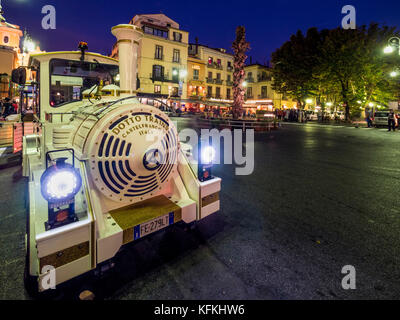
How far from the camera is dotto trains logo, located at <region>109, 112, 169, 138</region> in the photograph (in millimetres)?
2443

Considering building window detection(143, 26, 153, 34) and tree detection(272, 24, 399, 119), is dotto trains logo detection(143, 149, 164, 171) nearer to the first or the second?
tree detection(272, 24, 399, 119)

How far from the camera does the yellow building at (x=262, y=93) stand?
5434cm

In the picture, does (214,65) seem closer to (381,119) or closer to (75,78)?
(381,119)

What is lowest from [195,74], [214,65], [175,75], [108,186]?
[108,186]

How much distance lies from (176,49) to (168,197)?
47.2 m

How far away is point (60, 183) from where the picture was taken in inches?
75.2

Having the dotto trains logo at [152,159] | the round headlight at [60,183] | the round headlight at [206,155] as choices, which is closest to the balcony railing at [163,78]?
the round headlight at [206,155]

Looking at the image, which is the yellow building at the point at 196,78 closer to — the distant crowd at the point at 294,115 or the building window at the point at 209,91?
the building window at the point at 209,91

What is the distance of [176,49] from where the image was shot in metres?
44.4

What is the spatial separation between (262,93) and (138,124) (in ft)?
192

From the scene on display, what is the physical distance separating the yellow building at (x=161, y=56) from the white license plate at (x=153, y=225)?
40928mm

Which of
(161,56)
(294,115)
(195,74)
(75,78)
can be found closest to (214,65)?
(195,74)
